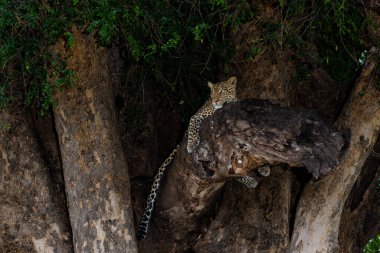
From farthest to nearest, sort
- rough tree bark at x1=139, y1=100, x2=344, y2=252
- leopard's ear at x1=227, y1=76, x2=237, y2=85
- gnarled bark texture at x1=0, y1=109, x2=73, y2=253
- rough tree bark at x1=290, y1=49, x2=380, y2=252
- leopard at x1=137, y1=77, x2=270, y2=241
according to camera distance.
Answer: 1. leopard's ear at x1=227, y1=76, x2=237, y2=85
2. leopard at x1=137, y1=77, x2=270, y2=241
3. rough tree bark at x1=290, y1=49, x2=380, y2=252
4. gnarled bark texture at x1=0, y1=109, x2=73, y2=253
5. rough tree bark at x1=139, y1=100, x2=344, y2=252

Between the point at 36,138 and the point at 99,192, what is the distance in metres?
0.94

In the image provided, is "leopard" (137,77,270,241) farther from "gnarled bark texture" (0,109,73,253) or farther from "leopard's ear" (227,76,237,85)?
"gnarled bark texture" (0,109,73,253)

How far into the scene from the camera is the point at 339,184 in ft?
21.2

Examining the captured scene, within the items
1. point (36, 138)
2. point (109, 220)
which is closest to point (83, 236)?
point (109, 220)

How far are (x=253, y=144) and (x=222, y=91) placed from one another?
1838mm

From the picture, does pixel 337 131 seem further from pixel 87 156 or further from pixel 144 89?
Result: pixel 144 89

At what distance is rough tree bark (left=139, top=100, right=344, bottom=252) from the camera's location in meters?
5.07

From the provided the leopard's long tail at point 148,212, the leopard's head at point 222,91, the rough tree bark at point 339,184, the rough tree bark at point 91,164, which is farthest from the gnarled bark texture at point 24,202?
the rough tree bark at point 339,184

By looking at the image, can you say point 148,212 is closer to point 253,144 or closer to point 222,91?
point 222,91

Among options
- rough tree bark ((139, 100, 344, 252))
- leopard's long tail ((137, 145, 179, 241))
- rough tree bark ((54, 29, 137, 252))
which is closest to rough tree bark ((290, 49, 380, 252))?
rough tree bark ((139, 100, 344, 252))

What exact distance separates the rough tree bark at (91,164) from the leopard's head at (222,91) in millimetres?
1277

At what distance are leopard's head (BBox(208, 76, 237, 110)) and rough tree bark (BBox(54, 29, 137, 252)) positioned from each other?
1.28m

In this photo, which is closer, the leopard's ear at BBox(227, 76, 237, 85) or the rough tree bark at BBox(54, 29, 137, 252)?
the rough tree bark at BBox(54, 29, 137, 252)

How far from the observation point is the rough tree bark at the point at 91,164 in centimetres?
602
